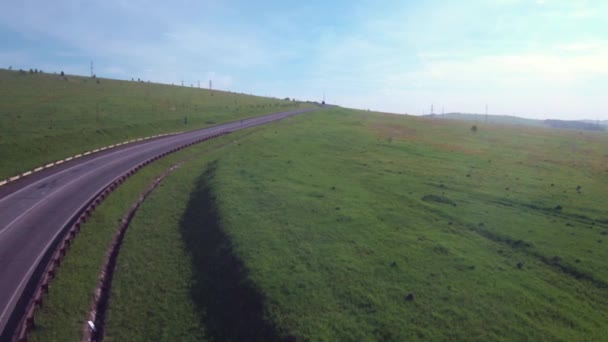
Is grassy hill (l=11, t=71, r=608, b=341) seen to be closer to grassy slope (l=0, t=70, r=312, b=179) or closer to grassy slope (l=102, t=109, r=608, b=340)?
grassy slope (l=102, t=109, r=608, b=340)

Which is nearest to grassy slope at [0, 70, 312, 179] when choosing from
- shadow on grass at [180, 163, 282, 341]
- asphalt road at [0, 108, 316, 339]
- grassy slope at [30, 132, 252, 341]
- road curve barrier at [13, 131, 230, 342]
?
asphalt road at [0, 108, 316, 339]

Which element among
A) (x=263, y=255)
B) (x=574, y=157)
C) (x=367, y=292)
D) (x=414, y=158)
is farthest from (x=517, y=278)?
(x=574, y=157)

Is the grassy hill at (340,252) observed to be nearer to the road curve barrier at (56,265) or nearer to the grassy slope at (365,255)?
the grassy slope at (365,255)

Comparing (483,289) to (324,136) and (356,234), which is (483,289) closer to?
(356,234)

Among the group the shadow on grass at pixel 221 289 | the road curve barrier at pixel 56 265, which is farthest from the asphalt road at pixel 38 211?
the shadow on grass at pixel 221 289

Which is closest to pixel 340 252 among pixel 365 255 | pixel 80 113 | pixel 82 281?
pixel 365 255
